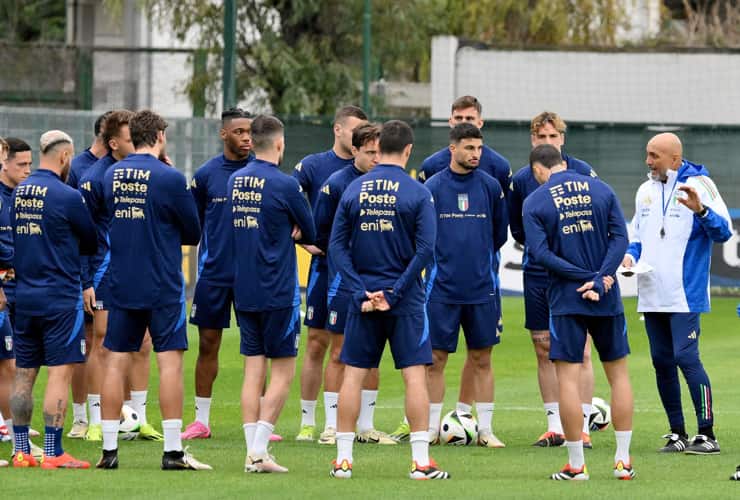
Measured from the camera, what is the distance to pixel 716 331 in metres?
20.6

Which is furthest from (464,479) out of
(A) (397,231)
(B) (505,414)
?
(B) (505,414)

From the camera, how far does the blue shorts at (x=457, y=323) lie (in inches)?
458

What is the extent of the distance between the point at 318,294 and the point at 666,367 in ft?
8.86

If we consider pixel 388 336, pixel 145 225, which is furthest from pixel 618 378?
pixel 145 225

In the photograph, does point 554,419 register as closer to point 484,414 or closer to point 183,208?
point 484,414

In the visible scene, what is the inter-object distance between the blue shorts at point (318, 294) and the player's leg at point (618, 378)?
2.54 metres

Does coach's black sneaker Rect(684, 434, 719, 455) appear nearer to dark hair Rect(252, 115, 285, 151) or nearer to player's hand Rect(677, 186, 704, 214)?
player's hand Rect(677, 186, 704, 214)

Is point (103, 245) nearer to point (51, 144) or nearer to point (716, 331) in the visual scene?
point (51, 144)

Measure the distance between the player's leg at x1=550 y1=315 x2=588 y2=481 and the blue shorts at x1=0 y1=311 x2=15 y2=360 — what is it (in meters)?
4.05

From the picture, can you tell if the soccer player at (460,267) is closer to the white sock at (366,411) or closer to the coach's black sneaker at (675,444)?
the white sock at (366,411)

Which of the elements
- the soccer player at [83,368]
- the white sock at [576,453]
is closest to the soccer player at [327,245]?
the soccer player at [83,368]

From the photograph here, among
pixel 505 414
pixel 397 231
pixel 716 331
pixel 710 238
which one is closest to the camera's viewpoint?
pixel 397 231

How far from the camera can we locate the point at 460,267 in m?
11.6

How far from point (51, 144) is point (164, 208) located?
0.95m
